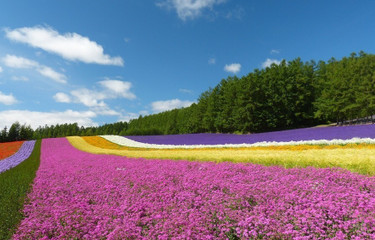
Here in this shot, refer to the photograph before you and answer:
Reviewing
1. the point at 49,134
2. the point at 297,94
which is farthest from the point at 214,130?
the point at 49,134

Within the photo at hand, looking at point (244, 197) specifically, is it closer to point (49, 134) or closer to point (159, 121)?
point (159, 121)

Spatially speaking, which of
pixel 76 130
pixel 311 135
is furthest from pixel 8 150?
pixel 76 130

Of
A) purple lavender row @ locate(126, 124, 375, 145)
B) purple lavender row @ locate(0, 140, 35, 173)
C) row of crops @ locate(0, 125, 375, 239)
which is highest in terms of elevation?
purple lavender row @ locate(126, 124, 375, 145)

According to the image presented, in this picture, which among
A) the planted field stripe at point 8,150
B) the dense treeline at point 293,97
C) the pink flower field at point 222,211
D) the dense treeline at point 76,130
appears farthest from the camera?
the dense treeline at point 76,130

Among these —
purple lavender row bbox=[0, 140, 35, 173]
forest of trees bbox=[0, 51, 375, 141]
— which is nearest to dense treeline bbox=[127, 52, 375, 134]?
forest of trees bbox=[0, 51, 375, 141]

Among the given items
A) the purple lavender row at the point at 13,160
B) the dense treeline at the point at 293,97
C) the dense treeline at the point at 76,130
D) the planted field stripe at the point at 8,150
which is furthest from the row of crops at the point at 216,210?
the dense treeline at the point at 76,130

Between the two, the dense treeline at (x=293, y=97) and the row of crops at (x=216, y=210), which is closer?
the row of crops at (x=216, y=210)

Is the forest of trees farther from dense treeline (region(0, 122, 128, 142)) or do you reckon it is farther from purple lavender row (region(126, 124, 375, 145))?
dense treeline (region(0, 122, 128, 142))

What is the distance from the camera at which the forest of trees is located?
124 ft

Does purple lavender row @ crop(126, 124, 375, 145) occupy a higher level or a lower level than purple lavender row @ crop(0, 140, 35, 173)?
higher

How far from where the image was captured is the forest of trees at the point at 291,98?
37844 mm

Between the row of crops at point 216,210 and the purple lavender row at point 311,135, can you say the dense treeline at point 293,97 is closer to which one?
the purple lavender row at point 311,135

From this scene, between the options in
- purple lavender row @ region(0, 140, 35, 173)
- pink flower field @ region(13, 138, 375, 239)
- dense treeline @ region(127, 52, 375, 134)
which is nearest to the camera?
pink flower field @ region(13, 138, 375, 239)

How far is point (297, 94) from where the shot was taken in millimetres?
43750
